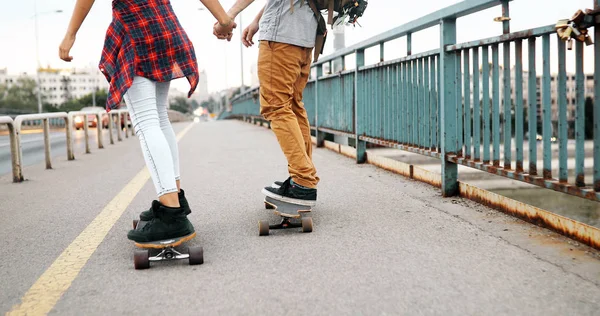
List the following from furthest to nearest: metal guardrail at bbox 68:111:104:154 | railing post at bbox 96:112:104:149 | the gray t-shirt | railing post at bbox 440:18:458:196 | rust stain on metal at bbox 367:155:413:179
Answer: railing post at bbox 96:112:104:149 < metal guardrail at bbox 68:111:104:154 < rust stain on metal at bbox 367:155:413:179 < railing post at bbox 440:18:458:196 < the gray t-shirt

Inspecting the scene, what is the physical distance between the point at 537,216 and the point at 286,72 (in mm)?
1665

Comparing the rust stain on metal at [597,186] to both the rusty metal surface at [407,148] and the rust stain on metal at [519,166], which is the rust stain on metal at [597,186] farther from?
the rusty metal surface at [407,148]

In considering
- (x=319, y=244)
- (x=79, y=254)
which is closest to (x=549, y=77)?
(x=319, y=244)

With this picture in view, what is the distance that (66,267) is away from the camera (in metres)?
2.88

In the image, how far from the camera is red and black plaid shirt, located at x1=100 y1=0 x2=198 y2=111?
309cm

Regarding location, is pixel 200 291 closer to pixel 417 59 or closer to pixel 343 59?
pixel 417 59

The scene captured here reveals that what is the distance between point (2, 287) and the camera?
2.59 m

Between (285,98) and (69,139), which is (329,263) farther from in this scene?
(69,139)

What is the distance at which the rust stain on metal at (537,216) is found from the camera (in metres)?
3.03

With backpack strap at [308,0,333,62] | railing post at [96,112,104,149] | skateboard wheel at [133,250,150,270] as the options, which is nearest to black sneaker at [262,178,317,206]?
backpack strap at [308,0,333,62]

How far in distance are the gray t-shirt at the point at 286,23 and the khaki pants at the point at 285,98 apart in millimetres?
44

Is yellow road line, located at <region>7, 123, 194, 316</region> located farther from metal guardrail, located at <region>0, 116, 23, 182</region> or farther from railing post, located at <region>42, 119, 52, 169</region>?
railing post, located at <region>42, 119, 52, 169</region>

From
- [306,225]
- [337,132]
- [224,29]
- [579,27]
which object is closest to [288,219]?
[306,225]

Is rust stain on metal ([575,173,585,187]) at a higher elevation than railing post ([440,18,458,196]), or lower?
lower
